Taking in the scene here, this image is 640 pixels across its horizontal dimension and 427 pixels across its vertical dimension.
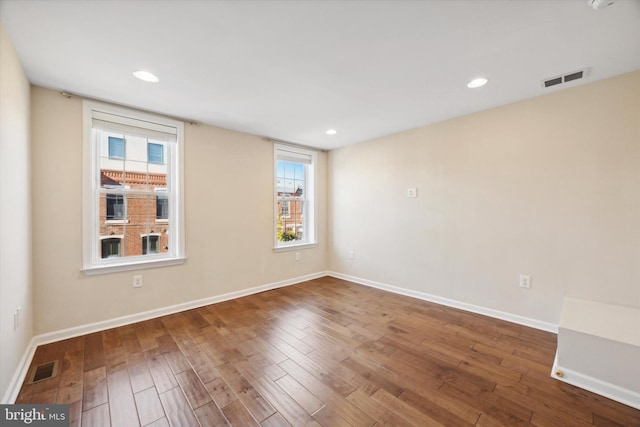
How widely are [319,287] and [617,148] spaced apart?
3638 mm

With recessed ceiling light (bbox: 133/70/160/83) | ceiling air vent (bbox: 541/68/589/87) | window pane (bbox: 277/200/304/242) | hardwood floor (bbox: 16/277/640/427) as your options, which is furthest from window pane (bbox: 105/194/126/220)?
ceiling air vent (bbox: 541/68/589/87)

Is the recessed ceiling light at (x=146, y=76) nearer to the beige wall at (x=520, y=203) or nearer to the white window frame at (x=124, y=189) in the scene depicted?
the white window frame at (x=124, y=189)

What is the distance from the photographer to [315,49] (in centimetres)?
180

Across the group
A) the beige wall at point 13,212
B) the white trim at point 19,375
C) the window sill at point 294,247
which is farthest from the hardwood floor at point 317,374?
the window sill at point 294,247

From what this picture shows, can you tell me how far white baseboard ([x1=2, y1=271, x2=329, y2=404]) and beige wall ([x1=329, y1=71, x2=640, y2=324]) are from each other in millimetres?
2156

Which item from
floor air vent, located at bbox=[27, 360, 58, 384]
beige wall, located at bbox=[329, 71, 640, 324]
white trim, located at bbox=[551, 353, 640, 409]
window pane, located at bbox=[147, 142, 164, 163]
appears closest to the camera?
white trim, located at bbox=[551, 353, 640, 409]

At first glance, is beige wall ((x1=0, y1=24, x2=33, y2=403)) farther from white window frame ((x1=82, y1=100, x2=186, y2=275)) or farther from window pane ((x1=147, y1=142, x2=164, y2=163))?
window pane ((x1=147, y1=142, x2=164, y2=163))

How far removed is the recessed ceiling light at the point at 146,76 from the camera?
2.07 m

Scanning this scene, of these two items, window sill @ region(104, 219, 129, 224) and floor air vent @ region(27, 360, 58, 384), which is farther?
window sill @ region(104, 219, 129, 224)

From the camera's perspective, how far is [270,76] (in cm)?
216

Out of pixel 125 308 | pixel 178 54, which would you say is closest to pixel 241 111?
pixel 178 54

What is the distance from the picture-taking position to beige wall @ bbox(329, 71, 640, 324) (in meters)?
2.20

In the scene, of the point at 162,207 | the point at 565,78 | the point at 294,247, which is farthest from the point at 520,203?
the point at 162,207

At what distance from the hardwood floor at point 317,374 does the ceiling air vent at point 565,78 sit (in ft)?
7.74
